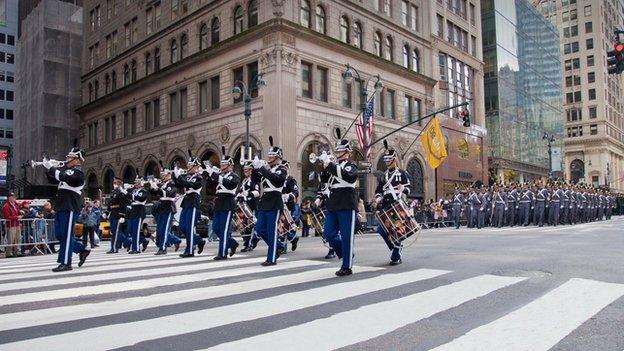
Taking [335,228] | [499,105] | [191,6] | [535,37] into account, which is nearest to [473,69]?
[499,105]

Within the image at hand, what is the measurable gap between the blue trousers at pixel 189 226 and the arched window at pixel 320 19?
77.7 feet

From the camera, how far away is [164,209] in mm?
13164

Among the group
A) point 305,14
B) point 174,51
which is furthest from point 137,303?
point 174,51

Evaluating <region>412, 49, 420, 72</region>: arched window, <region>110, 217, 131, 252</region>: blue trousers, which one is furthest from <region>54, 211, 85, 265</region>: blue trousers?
<region>412, 49, 420, 72</region>: arched window

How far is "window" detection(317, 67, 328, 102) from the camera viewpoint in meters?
33.5

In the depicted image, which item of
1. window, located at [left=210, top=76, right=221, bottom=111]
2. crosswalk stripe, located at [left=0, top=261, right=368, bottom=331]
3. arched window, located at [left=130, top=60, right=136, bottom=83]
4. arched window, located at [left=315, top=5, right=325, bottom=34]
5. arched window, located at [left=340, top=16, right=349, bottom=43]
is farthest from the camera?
arched window, located at [left=130, top=60, right=136, bottom=83]

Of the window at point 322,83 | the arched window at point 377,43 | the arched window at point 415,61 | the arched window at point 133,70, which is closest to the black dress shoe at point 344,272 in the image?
the window at point 322,83

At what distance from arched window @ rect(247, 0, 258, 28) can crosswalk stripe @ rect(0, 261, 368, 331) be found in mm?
26677

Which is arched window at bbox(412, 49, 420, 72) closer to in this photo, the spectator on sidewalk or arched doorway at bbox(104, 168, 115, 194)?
arched doorway at bbox(104, 168, 115, 194)

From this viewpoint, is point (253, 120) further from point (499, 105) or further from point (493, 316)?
point (499, 105)

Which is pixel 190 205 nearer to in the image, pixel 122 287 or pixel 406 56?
pixel 122 287

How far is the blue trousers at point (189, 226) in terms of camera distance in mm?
11664

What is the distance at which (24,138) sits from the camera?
57656mm

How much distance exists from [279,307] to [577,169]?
107526mm
